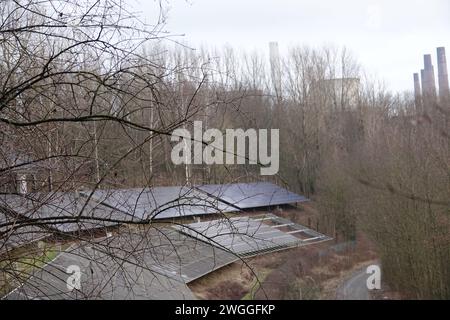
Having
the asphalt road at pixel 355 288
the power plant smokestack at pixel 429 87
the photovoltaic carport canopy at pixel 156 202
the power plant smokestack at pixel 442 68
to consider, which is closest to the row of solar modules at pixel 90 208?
the photovoltaic carport canopy at pixel 156 202

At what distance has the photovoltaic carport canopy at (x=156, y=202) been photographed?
1.66 meters

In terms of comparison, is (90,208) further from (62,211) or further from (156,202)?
(156,202)

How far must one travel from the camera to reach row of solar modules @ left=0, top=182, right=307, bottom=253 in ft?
5.33

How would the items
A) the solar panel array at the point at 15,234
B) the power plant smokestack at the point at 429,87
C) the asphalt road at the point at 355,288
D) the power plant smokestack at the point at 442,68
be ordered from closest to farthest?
the solar panel array at the point at 15,234, the power plant smokestack at the point at 429,87, the power plant smokestack at the point at 442,68, the asphalt road at the point at 355,288

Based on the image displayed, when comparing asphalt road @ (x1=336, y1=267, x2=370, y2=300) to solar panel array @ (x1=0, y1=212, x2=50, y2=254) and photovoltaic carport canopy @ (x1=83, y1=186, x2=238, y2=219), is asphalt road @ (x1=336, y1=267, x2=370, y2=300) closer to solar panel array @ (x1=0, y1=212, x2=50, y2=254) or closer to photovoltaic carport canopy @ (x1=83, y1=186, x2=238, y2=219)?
photovoltaic carport canopy @ (x1=83, y1=186, x2=238, y2=219)

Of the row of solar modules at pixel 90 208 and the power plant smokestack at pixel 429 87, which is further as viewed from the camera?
the power plant smokestack at pixel 429 87

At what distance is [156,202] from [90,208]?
255 mm

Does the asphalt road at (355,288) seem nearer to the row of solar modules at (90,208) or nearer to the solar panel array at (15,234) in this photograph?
the row of solar modules at (90,208)

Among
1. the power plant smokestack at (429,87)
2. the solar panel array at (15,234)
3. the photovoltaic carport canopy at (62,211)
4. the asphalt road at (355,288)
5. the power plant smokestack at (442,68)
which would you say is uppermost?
the power plant smokestack at (442,68)

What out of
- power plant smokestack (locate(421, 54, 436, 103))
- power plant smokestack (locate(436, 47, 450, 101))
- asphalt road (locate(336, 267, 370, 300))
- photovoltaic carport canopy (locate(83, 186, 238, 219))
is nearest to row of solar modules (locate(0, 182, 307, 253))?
photovoltaic carport canopy (locate(83, 186, 238, 219))

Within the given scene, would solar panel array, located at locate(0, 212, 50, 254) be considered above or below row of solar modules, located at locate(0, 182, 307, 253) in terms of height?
below

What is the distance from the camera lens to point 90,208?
1810mm

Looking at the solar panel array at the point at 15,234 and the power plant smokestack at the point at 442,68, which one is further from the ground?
the power plant smokestack at the point at 442,68
